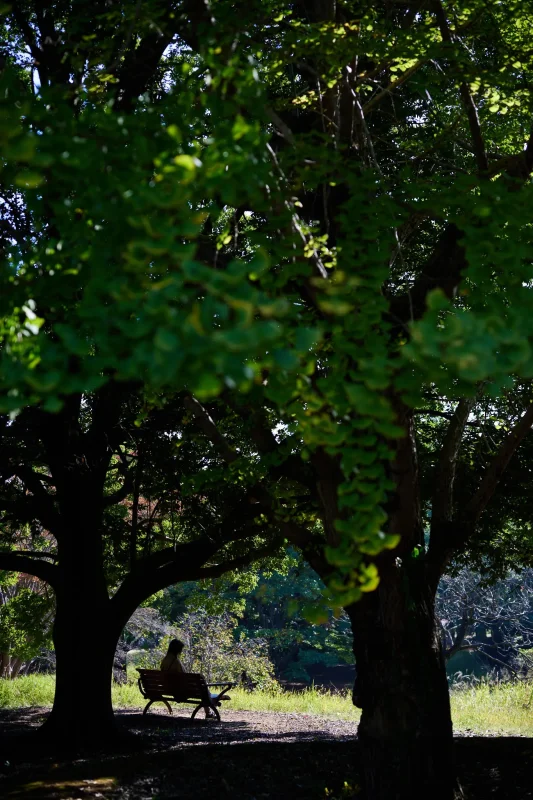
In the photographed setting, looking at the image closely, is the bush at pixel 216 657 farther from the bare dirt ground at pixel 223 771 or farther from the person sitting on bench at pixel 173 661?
the bare dirt ground at pixel 223 771

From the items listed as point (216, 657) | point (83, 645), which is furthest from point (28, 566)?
point (216, 657)

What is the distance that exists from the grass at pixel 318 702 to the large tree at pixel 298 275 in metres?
7.00

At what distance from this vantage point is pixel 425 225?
812 cm

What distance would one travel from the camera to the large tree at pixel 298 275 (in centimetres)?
244

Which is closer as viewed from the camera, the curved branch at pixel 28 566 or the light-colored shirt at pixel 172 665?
the curved branch at pixel 28 566

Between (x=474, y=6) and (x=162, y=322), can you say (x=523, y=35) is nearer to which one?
(x=474, y=6)

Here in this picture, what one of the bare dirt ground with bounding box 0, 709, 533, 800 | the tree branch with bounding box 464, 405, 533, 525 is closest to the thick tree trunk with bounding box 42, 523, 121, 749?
the bare dirt ground with bounding box 0, 709, 533, 800

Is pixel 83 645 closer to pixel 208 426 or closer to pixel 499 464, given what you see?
pixel 208 426

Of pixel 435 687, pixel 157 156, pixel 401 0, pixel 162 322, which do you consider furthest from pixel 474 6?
pixel 435 687

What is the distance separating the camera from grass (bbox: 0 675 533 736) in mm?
13539

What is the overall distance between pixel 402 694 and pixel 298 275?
302cm

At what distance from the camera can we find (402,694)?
18.1 feet

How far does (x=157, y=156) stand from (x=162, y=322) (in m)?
0.90

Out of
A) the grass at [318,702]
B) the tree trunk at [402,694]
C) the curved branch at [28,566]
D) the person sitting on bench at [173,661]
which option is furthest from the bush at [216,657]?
the tree trunk at [402,694]
